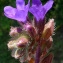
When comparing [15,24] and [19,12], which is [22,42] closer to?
[19,12]

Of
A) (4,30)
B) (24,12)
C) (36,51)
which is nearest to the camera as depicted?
(24,12)

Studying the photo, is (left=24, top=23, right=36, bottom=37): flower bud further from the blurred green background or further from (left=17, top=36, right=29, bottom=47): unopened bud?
the blurred green background

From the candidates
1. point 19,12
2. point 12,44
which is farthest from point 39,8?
point 12,44

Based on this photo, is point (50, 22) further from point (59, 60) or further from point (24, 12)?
point (59, 60)

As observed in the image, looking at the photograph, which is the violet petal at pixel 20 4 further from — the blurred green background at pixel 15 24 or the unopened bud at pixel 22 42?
the blurred green background at pixel 15 24

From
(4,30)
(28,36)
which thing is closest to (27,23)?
(28,36)

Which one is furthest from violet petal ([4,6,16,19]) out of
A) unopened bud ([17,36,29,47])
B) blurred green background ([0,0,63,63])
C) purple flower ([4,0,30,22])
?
blurred green background ([0,0,63,63])

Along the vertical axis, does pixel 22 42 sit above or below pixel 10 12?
below

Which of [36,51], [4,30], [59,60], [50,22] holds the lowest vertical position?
[36,51]

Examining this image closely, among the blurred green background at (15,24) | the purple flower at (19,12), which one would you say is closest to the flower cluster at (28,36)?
the purple flower at (19,12)
